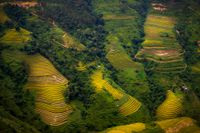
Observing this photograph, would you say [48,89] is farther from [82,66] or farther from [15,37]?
[15,37]

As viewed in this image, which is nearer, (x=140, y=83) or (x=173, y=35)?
(x=140, y=83)

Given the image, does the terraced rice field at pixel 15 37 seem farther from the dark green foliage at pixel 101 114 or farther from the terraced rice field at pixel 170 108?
the terraced rice field at pixel 170 108

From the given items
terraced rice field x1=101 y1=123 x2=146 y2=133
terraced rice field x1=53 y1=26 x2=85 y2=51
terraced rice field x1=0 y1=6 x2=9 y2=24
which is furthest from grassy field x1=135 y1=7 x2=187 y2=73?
terraced rice field x1=0 y1=6 x2=9 y2=24

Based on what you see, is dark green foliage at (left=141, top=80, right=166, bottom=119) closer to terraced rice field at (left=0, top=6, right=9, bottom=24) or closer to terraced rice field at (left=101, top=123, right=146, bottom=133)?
terraced rice field at (left=101, top=123, right=146, bottom=133)

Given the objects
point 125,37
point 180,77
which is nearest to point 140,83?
point 180,77

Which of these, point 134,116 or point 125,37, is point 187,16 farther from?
point 134,116

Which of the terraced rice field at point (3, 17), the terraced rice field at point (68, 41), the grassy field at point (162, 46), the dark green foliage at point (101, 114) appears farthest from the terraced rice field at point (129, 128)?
the terraced rice field at point (3, 17)
